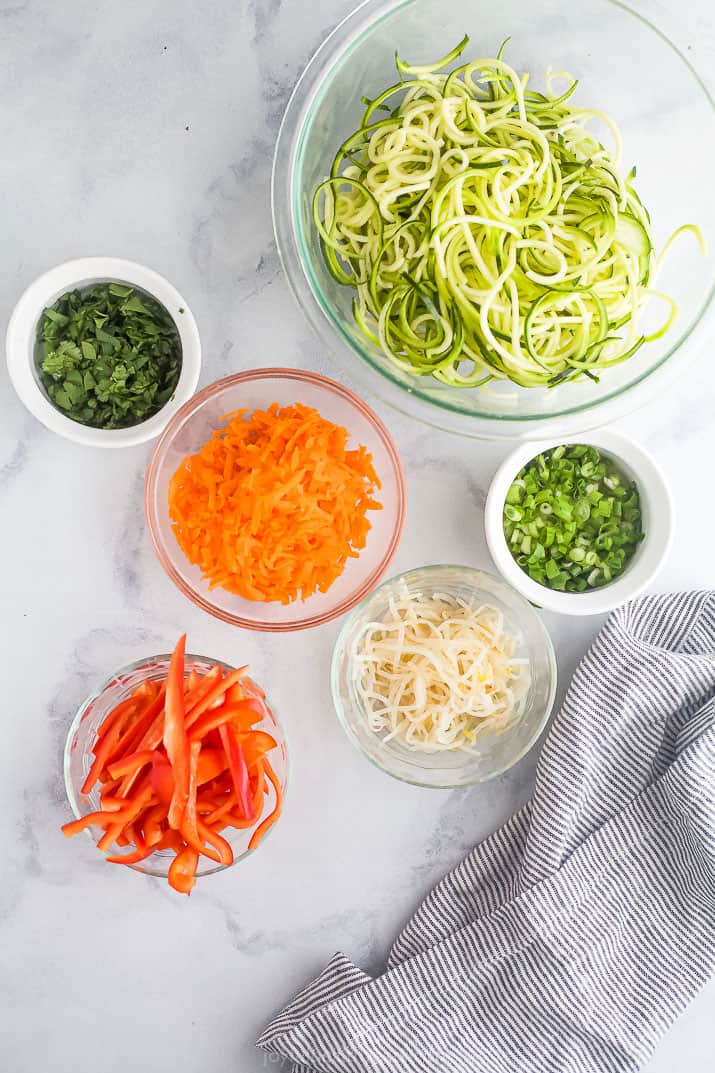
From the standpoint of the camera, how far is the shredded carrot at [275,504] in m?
1.46

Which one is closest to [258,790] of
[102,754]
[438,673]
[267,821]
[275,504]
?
Answer: [267,821]

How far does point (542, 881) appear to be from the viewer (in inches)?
66.2

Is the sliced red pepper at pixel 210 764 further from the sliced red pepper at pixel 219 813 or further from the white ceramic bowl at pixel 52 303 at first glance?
the white ceramic bowl at pixel 52 303

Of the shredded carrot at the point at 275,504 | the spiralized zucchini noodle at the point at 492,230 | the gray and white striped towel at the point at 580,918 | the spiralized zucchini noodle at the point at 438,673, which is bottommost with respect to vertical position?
the gray and white striped towel at the point at 580,918

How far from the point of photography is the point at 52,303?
159 centimetres

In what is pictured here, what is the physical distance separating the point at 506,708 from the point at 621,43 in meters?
1.10

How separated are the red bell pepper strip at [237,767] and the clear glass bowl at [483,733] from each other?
22cm

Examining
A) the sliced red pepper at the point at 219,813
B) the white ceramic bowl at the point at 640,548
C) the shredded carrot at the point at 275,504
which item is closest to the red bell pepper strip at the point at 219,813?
the sliced red pepper at the point at 219,813

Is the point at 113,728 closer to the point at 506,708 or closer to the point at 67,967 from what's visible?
the point at 67,967

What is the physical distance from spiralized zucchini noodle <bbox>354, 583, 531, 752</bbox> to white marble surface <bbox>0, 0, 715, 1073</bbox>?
10 cm

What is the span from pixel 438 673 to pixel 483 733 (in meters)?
0.18

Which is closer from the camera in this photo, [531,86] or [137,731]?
[531,86]

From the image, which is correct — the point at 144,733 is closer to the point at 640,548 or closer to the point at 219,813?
the point at 219,813

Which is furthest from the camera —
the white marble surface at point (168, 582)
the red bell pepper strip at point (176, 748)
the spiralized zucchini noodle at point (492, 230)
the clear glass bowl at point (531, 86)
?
the white marble surface at point (168, 582)
